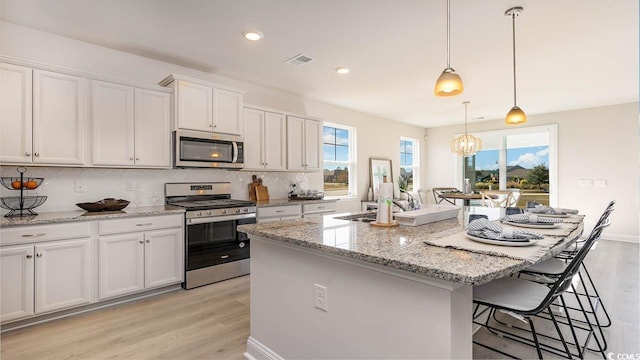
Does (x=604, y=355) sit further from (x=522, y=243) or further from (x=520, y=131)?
(x=520, y=131)

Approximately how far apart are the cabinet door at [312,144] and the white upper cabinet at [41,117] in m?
2.72

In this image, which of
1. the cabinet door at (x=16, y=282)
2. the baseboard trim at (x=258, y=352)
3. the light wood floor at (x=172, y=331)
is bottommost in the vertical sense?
the light wood floor at (x=172, y=331)

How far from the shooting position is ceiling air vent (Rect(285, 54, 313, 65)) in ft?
11.5

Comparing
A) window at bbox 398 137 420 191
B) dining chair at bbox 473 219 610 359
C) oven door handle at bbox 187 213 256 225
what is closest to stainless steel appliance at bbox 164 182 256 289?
oven door handle at bbox 187 213 256 225

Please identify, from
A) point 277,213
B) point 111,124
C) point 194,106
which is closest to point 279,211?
point 277,213

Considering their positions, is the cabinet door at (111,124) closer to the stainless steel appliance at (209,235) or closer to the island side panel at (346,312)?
the stainless steel appliance at (209,235)

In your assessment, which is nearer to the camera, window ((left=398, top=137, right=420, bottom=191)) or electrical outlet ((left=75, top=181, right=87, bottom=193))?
electrical outlet ((left=75, top=181, right=87, bottom=193))

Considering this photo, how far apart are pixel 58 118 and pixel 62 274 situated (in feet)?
4.34

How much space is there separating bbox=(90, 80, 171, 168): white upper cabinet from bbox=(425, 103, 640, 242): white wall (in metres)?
6.88

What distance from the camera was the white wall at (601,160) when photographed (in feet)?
18.2

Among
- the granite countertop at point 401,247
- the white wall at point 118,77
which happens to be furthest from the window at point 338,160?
the granite countertop at point 401,247

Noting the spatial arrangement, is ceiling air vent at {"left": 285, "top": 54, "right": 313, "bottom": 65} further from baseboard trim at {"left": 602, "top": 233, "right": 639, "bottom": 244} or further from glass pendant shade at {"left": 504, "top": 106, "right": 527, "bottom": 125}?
baseboard trim at {"left": 602, "top": 233, "right": 639, "bottom": 244}

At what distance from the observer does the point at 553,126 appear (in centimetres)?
633

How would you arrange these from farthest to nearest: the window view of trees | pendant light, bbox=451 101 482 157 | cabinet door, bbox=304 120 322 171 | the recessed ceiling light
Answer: pendant light, bbox=451 101 482 157
the window view of trees
cabinet door, bbox=304 120 322 171
the recessed ceiling light
